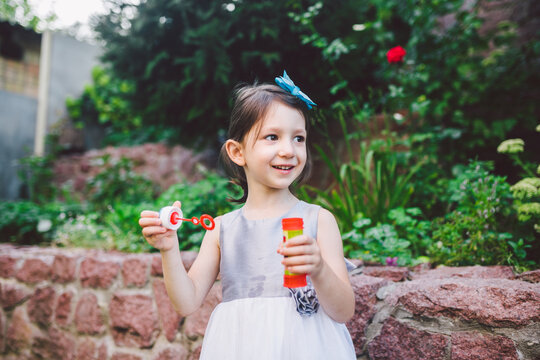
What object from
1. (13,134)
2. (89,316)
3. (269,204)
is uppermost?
(13,134)

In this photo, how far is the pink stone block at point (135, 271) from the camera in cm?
216

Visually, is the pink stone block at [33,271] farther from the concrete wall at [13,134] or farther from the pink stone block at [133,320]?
the concrete wall at [13,134]

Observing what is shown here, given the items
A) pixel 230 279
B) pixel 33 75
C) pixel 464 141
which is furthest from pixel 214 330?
pixel 33 75

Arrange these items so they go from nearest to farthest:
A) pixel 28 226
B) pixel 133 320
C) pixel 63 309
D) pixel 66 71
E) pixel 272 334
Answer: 1. pixel 272 334
2. pixel 133 320
3. pixel 63 309
4. pixel 28 226
5. pixel 66 71

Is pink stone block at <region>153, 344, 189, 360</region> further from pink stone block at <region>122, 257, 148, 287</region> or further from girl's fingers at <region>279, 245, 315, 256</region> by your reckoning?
girl's fingers at <region>279, 245, 315, 256</region>

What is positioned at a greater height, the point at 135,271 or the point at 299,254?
the point at 299,254

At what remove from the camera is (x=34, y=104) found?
6.88 metres

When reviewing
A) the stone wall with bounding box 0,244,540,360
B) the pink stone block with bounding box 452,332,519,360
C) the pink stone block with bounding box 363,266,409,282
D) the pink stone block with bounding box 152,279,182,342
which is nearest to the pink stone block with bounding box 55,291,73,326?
the stone wall with bounding box 0,244,540,360

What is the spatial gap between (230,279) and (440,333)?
795 millimetres

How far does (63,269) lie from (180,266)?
185 cm

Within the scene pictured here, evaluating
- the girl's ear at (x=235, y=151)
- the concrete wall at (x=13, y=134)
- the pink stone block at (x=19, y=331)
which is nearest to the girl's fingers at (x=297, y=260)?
the girl's ear at (x=235, y=151)

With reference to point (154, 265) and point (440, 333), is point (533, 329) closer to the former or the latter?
point (440, 333)

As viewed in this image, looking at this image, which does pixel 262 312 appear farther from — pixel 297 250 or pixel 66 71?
pixel 66 71

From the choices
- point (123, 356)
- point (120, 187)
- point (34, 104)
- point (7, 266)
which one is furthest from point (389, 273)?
point (34, 104)
